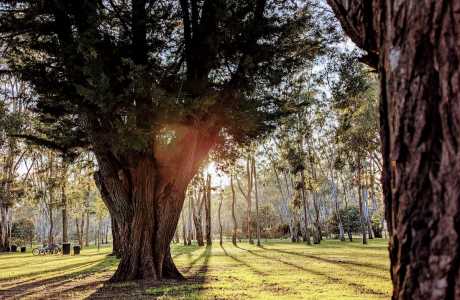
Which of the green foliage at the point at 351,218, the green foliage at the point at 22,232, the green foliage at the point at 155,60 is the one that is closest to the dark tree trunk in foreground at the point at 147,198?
the green foliage at the point at 155,60

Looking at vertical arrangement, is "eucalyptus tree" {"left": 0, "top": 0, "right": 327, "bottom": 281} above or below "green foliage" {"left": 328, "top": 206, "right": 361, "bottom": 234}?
above

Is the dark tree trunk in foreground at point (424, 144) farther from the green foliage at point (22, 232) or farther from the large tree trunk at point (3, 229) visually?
the green foliage at point (22, 232)

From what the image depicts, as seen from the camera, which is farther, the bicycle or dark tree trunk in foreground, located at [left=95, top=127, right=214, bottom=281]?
the bicycle

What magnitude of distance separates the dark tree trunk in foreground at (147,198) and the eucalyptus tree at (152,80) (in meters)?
0.03

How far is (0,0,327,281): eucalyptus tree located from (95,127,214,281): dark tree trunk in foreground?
0.03 m

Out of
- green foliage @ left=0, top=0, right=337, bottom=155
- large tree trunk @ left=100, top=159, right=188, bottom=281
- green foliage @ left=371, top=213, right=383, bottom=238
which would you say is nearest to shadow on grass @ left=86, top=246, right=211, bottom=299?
large tree trunk @ left=100, top=159, right=188, bottom=281

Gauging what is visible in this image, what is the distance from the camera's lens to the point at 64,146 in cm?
1072

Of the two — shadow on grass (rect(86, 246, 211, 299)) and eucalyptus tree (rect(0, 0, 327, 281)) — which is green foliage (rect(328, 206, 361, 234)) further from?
shadow on grass (rect(86, 246, 211, 299))

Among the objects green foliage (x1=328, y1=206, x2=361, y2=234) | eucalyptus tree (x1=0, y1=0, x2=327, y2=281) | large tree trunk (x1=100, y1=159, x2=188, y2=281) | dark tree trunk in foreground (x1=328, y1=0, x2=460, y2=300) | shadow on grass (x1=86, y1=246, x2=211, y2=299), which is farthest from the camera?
green foliage (x1=328, y1=206, x2=361, y2=234)

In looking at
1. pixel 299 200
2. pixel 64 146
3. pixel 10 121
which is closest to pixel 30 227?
pixel 299 200

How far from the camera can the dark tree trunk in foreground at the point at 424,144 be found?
5.21 feet

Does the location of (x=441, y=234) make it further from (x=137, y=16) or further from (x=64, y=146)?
(x=64, y=146)

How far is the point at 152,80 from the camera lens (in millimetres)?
7969

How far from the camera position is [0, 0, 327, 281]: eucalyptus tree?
805cm
